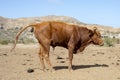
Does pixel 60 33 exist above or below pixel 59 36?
above

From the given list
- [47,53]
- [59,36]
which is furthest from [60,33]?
[47,53]

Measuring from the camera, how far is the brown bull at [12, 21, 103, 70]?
50.8ft

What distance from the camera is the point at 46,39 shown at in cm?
1545

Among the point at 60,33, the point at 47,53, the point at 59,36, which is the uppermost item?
the point at 60,33

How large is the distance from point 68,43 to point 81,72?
161 cm

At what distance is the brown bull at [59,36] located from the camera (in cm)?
1549

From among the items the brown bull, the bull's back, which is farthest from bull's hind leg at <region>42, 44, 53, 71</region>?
the bull's back

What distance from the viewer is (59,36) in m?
15.7

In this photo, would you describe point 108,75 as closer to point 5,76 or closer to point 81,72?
point 81,72

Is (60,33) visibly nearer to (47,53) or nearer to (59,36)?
(59,36)

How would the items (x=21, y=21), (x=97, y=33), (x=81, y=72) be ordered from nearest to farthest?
(x=81, y=72), (x=97, y=33), (x=21, y=21)

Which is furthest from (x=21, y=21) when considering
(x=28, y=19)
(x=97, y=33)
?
(x=97, y=33)

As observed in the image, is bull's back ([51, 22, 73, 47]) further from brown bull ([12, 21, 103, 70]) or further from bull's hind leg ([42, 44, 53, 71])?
bull's hind leg ([42, 44, 53, 71])

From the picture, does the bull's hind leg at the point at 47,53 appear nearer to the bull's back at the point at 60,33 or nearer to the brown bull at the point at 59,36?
the brown bull at the point at 59,36
